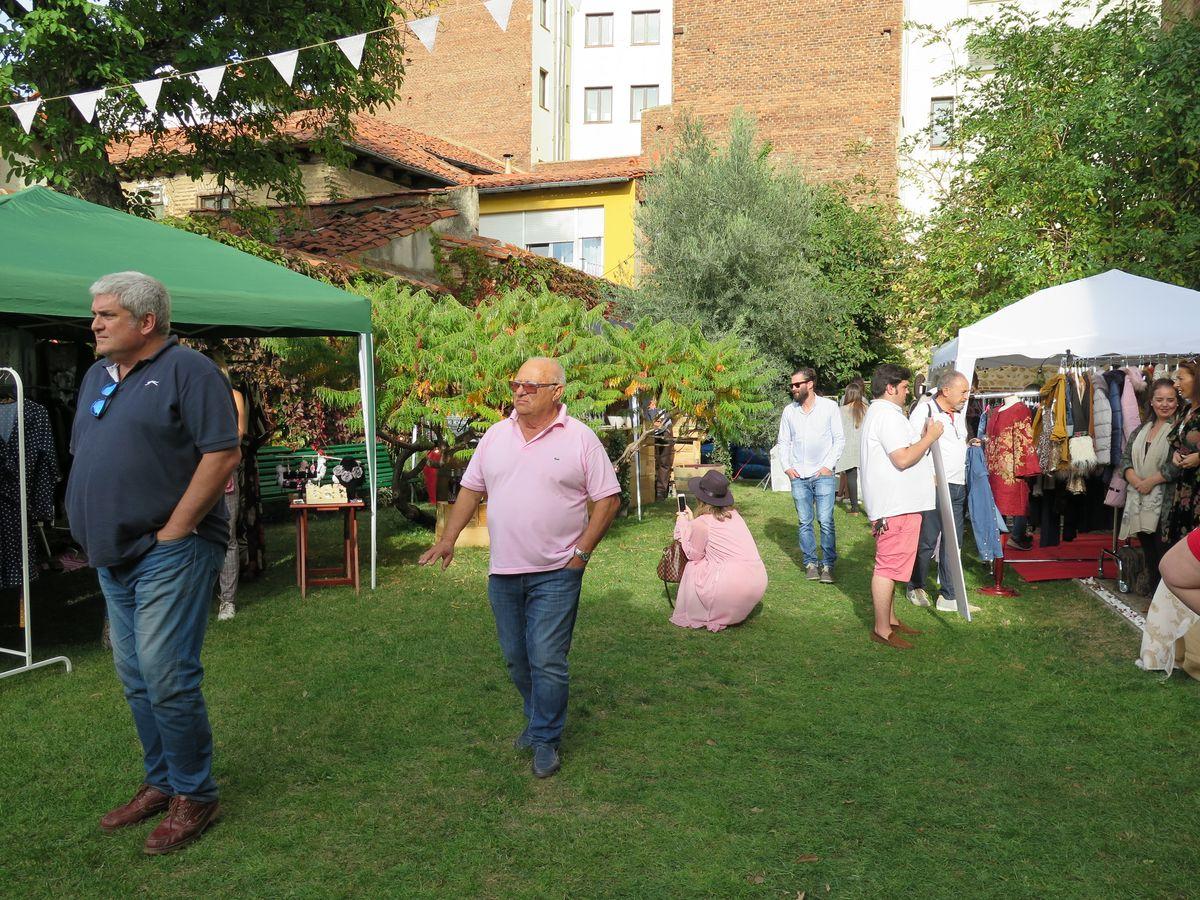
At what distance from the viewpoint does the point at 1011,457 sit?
9.66 metres

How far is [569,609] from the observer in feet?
14.4

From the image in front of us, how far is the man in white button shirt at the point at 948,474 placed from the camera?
26.0 ft

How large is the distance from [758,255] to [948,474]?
13.9 metres

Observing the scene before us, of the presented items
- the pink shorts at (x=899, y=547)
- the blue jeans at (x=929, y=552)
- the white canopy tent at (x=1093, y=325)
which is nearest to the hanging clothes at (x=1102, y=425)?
the white canopy tent at (x=1093, y=325)

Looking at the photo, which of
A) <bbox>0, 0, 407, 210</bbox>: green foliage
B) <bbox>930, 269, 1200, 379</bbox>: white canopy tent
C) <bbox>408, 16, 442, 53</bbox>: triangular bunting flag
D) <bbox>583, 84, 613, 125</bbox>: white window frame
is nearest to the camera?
<bbox>408, 16, 442, 53</bbox>: triangular bunting flag

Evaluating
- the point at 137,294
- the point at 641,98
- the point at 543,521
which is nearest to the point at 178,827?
the point at 543,521

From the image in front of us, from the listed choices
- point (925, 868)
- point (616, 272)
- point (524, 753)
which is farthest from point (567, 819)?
point (616, 272)

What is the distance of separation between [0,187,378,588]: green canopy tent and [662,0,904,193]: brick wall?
2236 centimetres

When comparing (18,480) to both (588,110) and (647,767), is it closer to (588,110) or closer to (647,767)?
(647,767)

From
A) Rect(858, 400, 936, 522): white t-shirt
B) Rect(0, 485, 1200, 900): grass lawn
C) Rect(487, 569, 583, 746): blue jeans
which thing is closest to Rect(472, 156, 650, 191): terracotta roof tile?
Rect(0, 485, 1200, 900): grass lawn

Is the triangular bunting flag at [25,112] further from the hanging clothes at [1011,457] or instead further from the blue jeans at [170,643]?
the hanging clothes at [1011,457]

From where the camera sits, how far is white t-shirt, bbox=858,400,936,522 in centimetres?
666

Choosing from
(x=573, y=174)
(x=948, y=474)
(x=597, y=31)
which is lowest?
(x=948, y=474)

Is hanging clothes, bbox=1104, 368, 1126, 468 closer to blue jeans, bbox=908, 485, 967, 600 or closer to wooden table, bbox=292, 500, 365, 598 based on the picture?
blue jeans, bbox=908, 485, 967, 600
